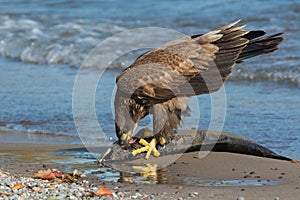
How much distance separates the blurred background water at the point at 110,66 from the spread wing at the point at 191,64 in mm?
925

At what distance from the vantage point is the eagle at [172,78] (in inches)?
256

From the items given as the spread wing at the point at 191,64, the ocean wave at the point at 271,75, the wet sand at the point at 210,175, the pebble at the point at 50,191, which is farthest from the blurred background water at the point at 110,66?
the pebble at the point at 50,191

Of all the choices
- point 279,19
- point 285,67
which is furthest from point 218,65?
point 279,19

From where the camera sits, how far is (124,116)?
21.3ft

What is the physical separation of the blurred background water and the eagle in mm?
817

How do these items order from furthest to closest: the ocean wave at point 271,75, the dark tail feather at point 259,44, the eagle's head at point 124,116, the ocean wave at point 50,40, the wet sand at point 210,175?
1. the ocean wave at point 50,40
2. the ocean wave at point 271,75
3. the dark tail feather at point 259,44
4. the eagle's head at point 124,116
5. the wet sand at point 210,175

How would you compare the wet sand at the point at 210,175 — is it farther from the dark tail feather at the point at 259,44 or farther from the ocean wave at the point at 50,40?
the ocean wave at the point at 50,40

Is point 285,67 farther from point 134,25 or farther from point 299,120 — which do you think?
point 134,25

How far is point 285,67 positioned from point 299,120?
2.47 metres

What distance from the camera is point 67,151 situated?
679 centimetres

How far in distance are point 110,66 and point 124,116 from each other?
15.3 feet

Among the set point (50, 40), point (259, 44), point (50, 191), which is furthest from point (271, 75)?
point (50, 191)

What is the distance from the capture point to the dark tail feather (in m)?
6.84

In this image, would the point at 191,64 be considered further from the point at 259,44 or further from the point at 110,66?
the point at 110,66
